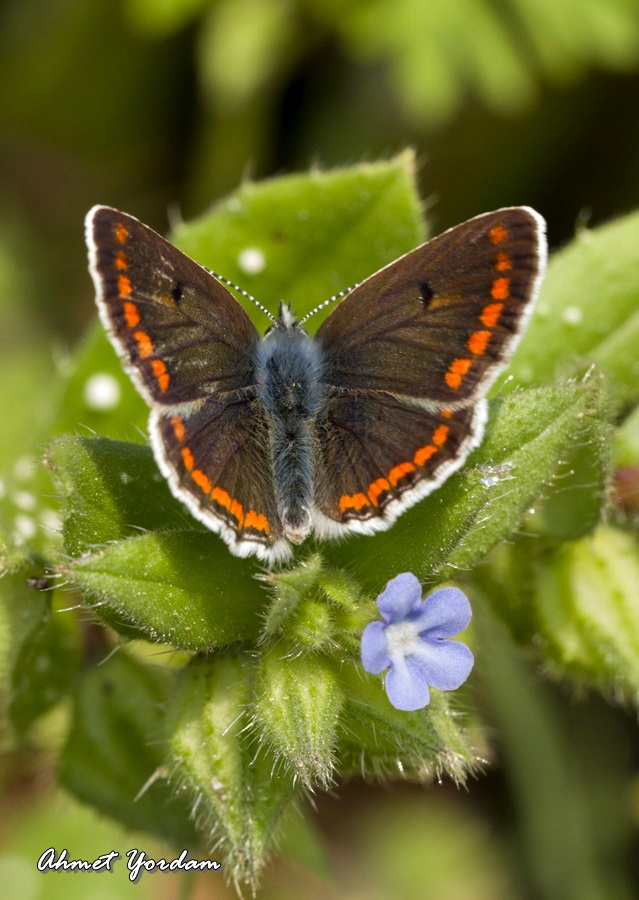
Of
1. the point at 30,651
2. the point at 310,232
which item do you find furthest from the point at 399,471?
the point at 30,651

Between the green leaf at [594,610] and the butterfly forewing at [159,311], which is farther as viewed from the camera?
the green leaf at [594,610]

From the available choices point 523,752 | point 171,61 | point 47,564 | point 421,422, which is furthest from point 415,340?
point 171,61

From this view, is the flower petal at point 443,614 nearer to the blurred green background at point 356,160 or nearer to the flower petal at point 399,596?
the flower petal at point 399,596

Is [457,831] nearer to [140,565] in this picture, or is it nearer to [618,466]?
[618,466]

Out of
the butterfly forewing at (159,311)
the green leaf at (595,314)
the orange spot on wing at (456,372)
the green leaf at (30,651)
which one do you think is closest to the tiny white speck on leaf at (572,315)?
the green leaf at (595,314)

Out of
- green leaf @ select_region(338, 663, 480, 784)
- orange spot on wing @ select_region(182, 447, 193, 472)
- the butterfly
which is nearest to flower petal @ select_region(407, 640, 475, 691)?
green leaf @ select_region(338, 663, 480, 784)

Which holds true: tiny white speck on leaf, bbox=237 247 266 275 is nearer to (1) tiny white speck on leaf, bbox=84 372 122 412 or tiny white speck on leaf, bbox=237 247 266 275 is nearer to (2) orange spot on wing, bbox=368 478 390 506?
(1) tiny white speck on leaf, bbox=84 372 122 412
